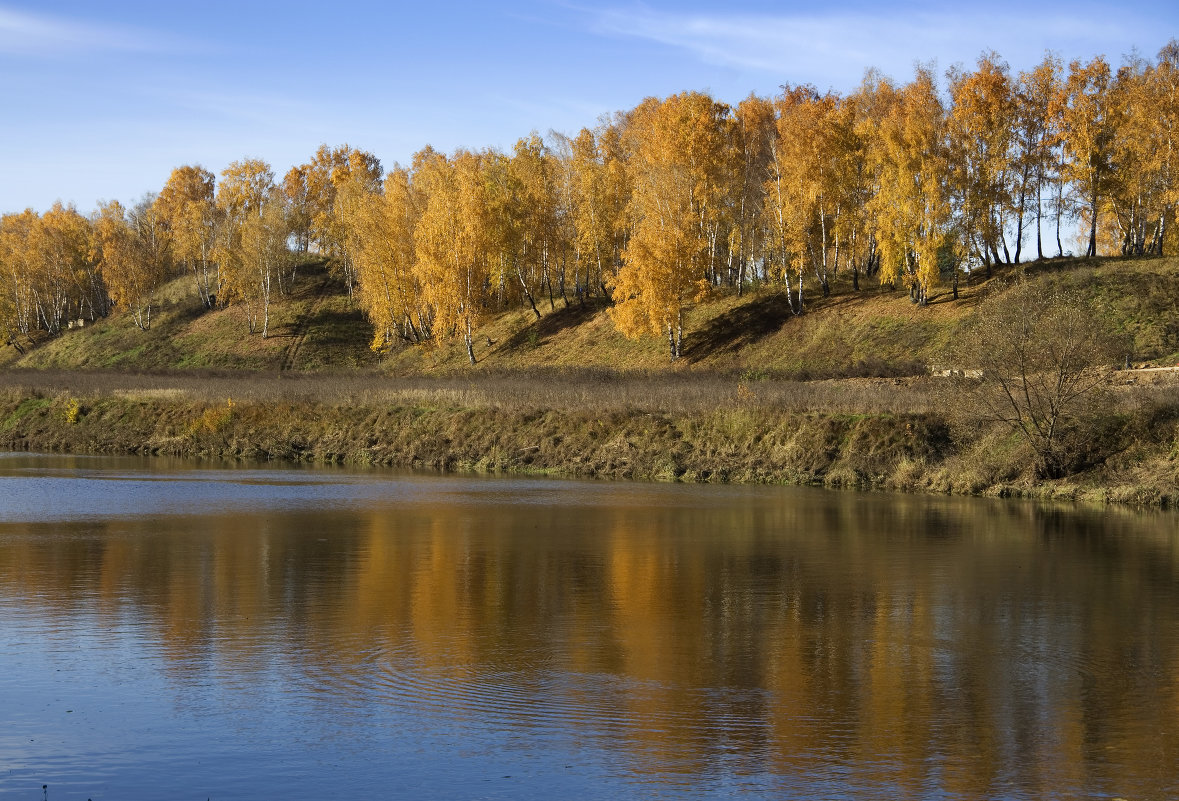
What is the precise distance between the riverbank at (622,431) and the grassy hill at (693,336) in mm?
9673

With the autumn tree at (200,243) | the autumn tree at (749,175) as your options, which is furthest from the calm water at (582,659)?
the autumn tree at (200,243)

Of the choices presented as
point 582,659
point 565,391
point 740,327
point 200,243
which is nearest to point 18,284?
point 200,243

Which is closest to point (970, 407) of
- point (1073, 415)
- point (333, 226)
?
point (1073, 415)

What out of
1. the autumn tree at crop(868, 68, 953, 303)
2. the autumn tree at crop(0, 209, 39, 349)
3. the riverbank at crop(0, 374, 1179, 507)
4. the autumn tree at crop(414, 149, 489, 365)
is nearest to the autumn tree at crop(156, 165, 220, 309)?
the autumn tree at crop(0, 209, 39, 349)

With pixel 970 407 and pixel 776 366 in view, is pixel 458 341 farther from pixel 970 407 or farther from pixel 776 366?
pixel 970 407

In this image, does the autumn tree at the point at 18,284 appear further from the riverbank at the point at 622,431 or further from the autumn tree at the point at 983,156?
the autumn tree at the point at 983,156

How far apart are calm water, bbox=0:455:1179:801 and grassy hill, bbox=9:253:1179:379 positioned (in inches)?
1151

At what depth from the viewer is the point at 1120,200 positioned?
58.0 meters

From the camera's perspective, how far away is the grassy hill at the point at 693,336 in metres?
51.6

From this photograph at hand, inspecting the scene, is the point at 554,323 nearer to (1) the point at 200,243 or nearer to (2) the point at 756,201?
(2) the point at 756,201

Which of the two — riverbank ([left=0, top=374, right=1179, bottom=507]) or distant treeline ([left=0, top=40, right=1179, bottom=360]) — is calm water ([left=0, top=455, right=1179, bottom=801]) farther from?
distant treeline ([left=0, top=40, right=1179, bottom=360])

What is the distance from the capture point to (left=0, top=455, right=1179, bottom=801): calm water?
363 inches

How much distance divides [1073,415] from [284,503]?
69.4 ft

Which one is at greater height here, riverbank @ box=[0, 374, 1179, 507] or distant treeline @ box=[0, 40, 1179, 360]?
distant treeline @ box=[0, 40, 1179, 360]
